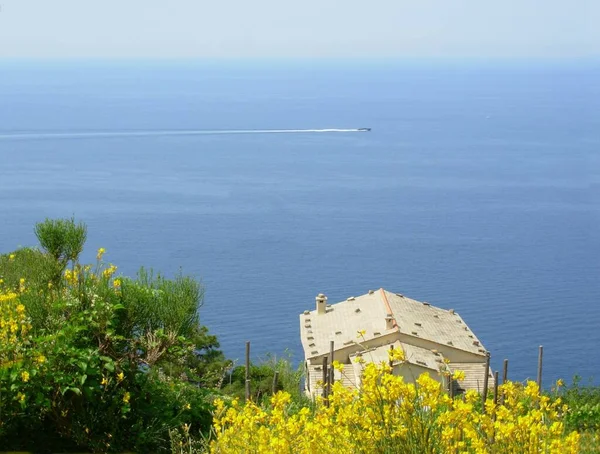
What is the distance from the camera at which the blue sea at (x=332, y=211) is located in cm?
3688

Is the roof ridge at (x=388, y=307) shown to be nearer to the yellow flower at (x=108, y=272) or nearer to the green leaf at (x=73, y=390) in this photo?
the yellow flower at (x=108, y=272)

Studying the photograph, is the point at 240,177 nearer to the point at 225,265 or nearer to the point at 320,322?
the point at 225,265

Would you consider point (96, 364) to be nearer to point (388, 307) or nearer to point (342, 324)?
point (388, 307)

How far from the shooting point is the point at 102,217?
49.2 metres

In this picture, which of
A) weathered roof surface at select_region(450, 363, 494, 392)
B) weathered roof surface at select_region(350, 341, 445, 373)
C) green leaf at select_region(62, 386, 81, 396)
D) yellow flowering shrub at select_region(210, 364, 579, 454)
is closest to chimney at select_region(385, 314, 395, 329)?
weathered roof surface at select_region(350, 341, 445, 373)

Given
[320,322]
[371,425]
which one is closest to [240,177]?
[320,322]

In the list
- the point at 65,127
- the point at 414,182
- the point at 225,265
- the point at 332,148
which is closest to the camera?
the point at 225,265

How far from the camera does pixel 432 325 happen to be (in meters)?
21.4

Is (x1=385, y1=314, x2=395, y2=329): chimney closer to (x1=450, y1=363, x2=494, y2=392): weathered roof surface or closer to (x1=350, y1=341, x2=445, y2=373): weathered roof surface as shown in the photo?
(x1=350, y1=341, x2=445, y2=373): weathered roof surface

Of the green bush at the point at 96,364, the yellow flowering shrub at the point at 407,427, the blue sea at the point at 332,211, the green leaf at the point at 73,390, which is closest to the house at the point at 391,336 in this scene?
the blue sea at the point at 332,211

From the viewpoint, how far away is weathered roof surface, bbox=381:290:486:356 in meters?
19.9

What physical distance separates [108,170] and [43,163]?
5.64 m

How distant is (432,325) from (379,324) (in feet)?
5.18

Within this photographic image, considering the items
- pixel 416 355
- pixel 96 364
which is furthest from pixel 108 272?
pixel 416 355
